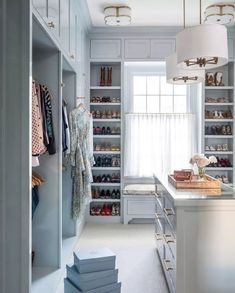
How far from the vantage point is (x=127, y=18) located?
4305mm

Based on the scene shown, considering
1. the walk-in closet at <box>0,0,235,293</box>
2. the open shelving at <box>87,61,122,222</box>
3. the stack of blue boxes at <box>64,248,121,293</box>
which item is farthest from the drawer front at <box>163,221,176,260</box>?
the open shelving at <box>87,61,122,222</box>

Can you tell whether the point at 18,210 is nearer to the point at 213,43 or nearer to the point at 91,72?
the point at 213,43

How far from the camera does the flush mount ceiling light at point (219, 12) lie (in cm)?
410

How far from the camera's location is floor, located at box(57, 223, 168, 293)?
2863 millimetres

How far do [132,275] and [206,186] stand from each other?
110 cm

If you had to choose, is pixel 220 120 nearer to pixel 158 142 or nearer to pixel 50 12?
pixel 158 142

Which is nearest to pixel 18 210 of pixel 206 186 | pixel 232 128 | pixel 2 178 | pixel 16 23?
pixel 2 178

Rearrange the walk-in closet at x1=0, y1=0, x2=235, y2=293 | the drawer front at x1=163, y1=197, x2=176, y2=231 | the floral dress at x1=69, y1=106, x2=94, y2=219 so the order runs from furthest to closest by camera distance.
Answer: the floral dress at x1=69, y1=106, x2=94, y2=219 < the drawer front at x1=163, y1=197, x2=176, y2=231 < the walk-in closet at x1=0, y1=0, x2=235, y2=293

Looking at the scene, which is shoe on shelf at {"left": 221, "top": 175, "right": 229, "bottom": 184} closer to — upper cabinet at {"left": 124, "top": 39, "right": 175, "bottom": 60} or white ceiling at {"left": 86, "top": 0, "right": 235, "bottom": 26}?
upper cabinet at {"left": 124, "top": 39, "right": 175, "bottom": 60}

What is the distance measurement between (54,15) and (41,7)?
1.38 feet

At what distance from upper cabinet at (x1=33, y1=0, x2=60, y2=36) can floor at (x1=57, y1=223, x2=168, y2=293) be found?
6.82 feet

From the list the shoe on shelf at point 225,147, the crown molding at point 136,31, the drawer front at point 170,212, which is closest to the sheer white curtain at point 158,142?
the shoe on shelf at point 225,147

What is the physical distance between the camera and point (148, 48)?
16.9ft

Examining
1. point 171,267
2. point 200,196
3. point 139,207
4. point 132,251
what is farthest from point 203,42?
point 139,207
